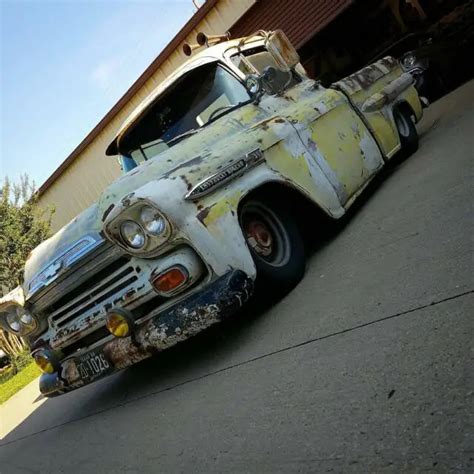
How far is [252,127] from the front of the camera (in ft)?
11.9

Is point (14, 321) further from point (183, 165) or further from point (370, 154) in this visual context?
point (370, 154)

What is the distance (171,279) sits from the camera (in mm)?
2881

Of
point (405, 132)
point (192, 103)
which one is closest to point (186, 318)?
point (192, 103)

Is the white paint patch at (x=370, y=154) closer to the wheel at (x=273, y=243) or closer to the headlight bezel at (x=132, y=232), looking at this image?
the wheel at (x=273, y=243)

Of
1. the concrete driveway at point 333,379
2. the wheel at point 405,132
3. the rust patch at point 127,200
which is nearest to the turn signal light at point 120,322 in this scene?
the concrete driveway at point 333,379

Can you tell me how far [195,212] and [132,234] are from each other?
0.38m

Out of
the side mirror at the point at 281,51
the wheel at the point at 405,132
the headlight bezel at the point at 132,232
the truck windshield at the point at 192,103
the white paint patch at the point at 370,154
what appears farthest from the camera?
the wheel at the point at 405,132

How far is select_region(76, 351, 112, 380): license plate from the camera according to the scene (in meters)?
3.20

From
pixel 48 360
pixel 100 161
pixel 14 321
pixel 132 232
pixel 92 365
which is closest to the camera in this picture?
pixel 132 232

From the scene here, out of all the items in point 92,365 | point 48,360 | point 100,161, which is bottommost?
point 92,365

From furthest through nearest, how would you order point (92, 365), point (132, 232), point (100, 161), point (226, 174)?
point (100, 161), point (92, 365), point (226, 174), point (132, 232)

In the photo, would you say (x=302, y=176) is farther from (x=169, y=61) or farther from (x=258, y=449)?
(x=169, y=61)

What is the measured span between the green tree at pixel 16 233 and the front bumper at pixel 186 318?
702cm

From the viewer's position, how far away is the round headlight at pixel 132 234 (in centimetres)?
294
